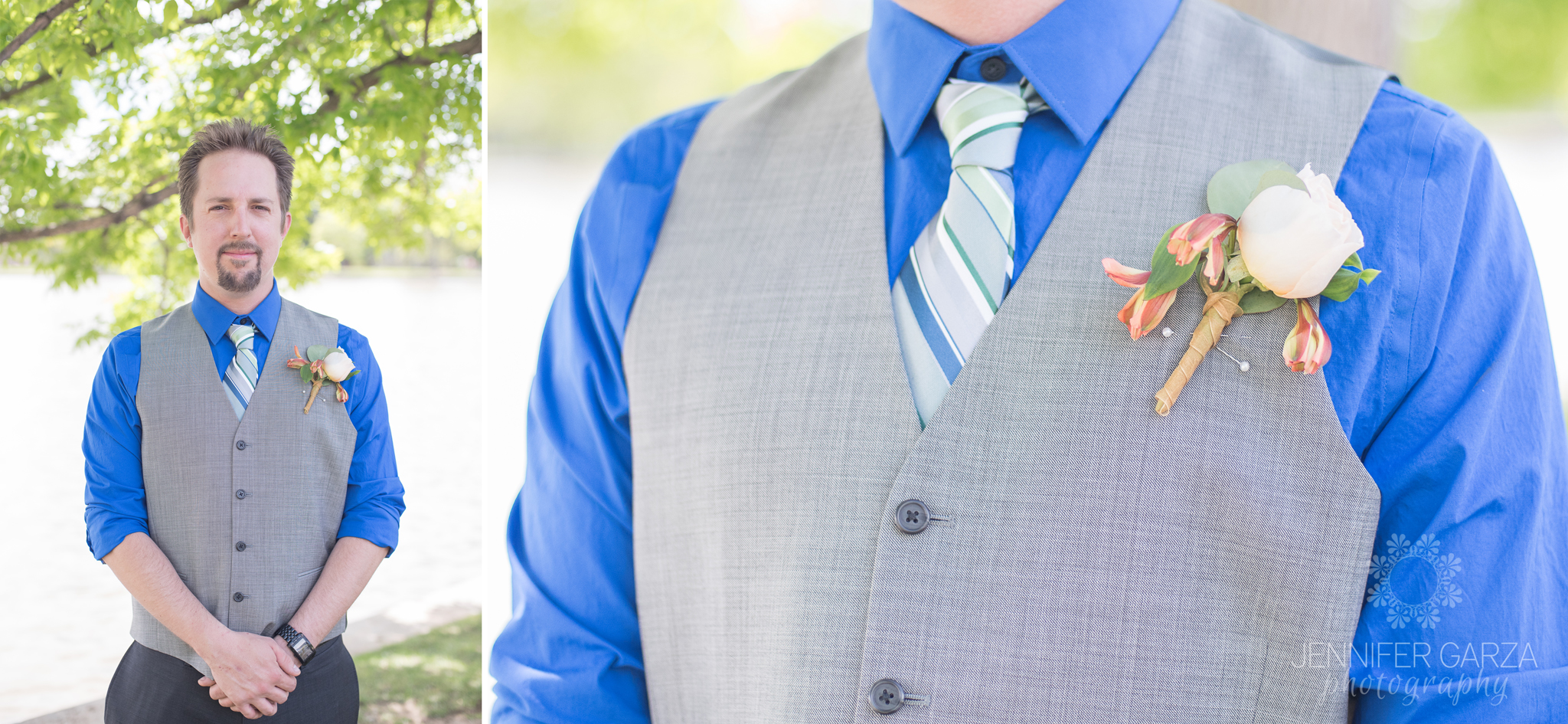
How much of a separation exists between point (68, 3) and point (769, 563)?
84cm

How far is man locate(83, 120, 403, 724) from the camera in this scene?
898 mm

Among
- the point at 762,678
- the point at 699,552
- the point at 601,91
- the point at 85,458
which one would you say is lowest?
the point at 762,678

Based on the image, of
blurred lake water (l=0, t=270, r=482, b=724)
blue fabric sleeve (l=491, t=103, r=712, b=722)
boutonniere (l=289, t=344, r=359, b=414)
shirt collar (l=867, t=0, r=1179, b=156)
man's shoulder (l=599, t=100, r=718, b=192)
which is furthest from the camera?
man's shoulder (l=599, t=100, r=718, b=192)

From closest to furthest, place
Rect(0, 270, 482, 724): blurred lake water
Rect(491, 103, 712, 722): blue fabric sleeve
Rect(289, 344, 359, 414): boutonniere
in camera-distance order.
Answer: Rect(0, 270, 482, 724): blurred lake water
Rect(289, 344, 359, 414): boutonniere
Rect(491, 103, 712, 722): blue fabric sleeve

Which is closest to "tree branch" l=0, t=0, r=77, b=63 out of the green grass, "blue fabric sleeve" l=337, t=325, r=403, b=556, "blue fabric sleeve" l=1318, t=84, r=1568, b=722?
"blue fabric sleeve" l=337, t=325, r=403, b=556

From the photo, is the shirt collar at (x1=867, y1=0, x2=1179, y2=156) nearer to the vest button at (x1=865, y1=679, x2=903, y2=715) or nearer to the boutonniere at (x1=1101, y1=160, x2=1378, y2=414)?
the boutonniere at (x1=1101, y1=160, x2=1378, y2=414)

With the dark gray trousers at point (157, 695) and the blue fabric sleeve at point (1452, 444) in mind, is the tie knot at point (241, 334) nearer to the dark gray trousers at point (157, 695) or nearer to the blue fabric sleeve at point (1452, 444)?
the dark gray trousers at point (157, 695)

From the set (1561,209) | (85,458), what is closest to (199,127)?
(85,458)

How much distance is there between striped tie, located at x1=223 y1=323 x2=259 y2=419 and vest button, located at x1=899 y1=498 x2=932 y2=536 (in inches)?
24.7

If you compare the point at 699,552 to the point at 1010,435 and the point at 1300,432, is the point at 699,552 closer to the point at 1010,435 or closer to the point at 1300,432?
the point at 1010,435

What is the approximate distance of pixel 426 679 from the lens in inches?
45.1

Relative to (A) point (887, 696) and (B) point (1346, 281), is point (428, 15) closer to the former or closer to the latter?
(A) point (887, 696)

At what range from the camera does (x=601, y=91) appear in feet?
22.6

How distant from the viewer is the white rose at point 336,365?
99 cm
